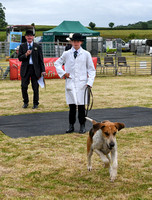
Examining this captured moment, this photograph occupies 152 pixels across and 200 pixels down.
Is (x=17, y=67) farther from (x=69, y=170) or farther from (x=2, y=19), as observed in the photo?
(x=2, y=19)

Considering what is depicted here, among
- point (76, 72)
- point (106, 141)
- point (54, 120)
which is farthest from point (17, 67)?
point (106, 141)

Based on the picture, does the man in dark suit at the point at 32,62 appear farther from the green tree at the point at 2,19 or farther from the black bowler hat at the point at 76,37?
the green tree at the point at 2,19

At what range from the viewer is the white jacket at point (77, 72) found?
6.98 m

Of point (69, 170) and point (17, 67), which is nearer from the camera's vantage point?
point (69, 170)

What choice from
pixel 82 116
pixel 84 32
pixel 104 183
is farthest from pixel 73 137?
pixel 84 32

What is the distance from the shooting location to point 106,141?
14.0 feet

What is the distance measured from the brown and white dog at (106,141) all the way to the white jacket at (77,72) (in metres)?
2.42

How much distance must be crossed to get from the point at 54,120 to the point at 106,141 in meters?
4.39

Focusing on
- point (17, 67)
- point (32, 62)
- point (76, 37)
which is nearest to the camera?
point (76, 37)

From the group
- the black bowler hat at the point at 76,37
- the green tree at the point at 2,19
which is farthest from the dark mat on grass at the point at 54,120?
the green tree at the point at 2,19

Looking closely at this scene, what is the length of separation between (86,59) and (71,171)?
280cm

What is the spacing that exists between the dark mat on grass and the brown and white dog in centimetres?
277

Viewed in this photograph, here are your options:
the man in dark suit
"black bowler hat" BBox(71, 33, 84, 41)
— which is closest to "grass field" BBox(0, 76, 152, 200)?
"black bowler hat" BBox(71, 33, 84, 41)

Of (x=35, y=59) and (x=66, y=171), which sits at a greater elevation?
(x=35, y=59)
